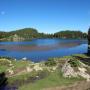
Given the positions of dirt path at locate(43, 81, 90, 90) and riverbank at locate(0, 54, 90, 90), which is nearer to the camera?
dirt path at locate(43, 81, 90, 90)

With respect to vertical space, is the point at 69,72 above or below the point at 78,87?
above

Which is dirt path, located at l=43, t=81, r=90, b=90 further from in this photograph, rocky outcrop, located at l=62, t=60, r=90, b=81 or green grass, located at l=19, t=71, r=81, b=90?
rocky outcrop, located at l=62, t=60, r=90, b=81

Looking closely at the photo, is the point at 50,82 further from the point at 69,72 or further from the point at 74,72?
the point at 74,72

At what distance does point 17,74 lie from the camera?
43844mm

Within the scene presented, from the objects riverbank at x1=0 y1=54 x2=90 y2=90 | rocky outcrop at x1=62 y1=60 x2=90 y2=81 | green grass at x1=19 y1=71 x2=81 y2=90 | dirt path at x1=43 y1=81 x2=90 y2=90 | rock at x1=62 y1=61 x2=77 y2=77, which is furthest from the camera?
rock at x1=62 y1=61 x2=77 y2=77

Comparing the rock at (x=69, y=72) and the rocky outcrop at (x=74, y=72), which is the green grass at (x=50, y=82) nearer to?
the rock at (x=69, y=72)

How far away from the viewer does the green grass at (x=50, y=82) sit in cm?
3572

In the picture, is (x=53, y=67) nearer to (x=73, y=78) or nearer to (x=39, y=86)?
(x=73, y=78)

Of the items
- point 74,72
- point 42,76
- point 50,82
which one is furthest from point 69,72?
point 42,76

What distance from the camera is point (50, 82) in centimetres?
3784

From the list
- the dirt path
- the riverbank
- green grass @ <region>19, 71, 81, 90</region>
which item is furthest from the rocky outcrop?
the dirt path

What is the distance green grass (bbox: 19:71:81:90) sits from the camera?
117ft

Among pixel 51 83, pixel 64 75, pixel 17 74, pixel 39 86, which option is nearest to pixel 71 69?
pixel 64 75

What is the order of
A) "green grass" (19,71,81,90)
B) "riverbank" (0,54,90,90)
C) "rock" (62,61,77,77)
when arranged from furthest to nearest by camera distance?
"rock" (62,61,77,77), "riverbank" (0,54,90,90), "green grass" (19,71,81,90)
